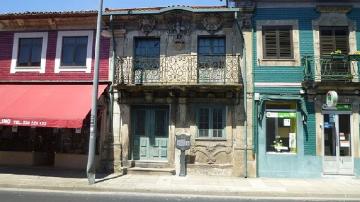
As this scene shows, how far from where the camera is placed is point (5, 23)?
1748cm

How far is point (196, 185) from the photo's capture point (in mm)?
13039

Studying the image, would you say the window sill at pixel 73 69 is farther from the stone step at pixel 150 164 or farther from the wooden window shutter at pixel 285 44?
the wooden window shutter at pixel 285 44

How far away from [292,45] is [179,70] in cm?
465

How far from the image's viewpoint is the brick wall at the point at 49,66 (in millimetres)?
16750

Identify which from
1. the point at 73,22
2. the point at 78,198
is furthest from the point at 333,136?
the point at 73,22

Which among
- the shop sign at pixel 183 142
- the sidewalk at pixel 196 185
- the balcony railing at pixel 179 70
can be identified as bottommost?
the sidewalk at pixel 196 185

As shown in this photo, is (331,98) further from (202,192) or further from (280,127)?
(202,192)

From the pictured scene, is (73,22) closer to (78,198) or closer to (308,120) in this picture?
(78,198)

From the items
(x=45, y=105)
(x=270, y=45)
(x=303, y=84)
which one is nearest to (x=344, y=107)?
(x=303, y=84)

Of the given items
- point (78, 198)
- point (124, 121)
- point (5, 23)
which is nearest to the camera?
point (78, 198)

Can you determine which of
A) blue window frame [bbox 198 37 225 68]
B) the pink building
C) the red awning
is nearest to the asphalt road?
the red awning

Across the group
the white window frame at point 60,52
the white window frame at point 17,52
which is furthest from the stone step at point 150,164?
the white window frame at point 17,52

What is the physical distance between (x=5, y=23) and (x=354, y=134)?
1536 cm

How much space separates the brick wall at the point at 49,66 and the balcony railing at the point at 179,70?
0.72 metres
